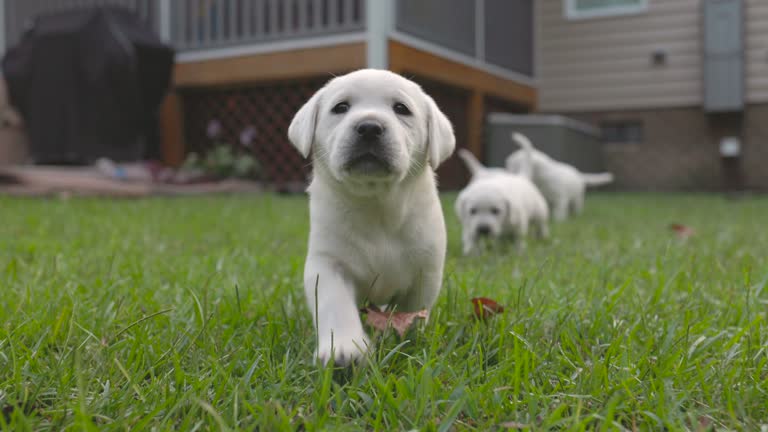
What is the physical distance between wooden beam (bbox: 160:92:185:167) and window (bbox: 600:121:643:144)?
285 inches

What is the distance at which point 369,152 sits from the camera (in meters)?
1.53

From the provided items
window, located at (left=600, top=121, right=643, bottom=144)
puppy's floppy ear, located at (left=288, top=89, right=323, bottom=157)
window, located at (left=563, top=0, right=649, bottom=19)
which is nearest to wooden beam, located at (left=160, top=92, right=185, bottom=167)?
window, located at (left=563, top=0, right=649, bottom=19)

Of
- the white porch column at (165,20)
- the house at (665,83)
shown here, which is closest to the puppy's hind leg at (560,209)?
the white porch column at (165,20)

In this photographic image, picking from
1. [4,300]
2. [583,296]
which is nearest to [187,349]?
[4,300]

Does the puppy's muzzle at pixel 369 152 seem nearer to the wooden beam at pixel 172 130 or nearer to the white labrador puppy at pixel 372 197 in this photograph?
the white labrador puppy at pixel 372 197

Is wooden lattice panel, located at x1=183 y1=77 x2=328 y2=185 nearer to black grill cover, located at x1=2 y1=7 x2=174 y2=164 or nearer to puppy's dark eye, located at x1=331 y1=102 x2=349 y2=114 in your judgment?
black grill cover, located at x1=2 y1=7 x2=174 y2=164

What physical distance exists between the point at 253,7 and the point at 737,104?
25.2 feet

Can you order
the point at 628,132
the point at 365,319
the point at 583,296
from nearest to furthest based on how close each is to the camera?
the point at 365,319
the point at 583,296
the point at 628,132

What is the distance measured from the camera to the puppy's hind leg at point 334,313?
51.0 inches

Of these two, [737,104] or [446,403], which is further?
[737,104]

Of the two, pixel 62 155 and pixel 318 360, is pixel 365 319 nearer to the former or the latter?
pixel 318 360

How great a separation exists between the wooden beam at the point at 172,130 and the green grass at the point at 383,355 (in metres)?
6.73

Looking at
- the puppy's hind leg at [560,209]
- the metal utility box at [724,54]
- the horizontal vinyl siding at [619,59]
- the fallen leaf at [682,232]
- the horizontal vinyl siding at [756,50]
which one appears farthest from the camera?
the horizontal vinyl siding at [619,59]

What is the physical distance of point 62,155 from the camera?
8.11m
